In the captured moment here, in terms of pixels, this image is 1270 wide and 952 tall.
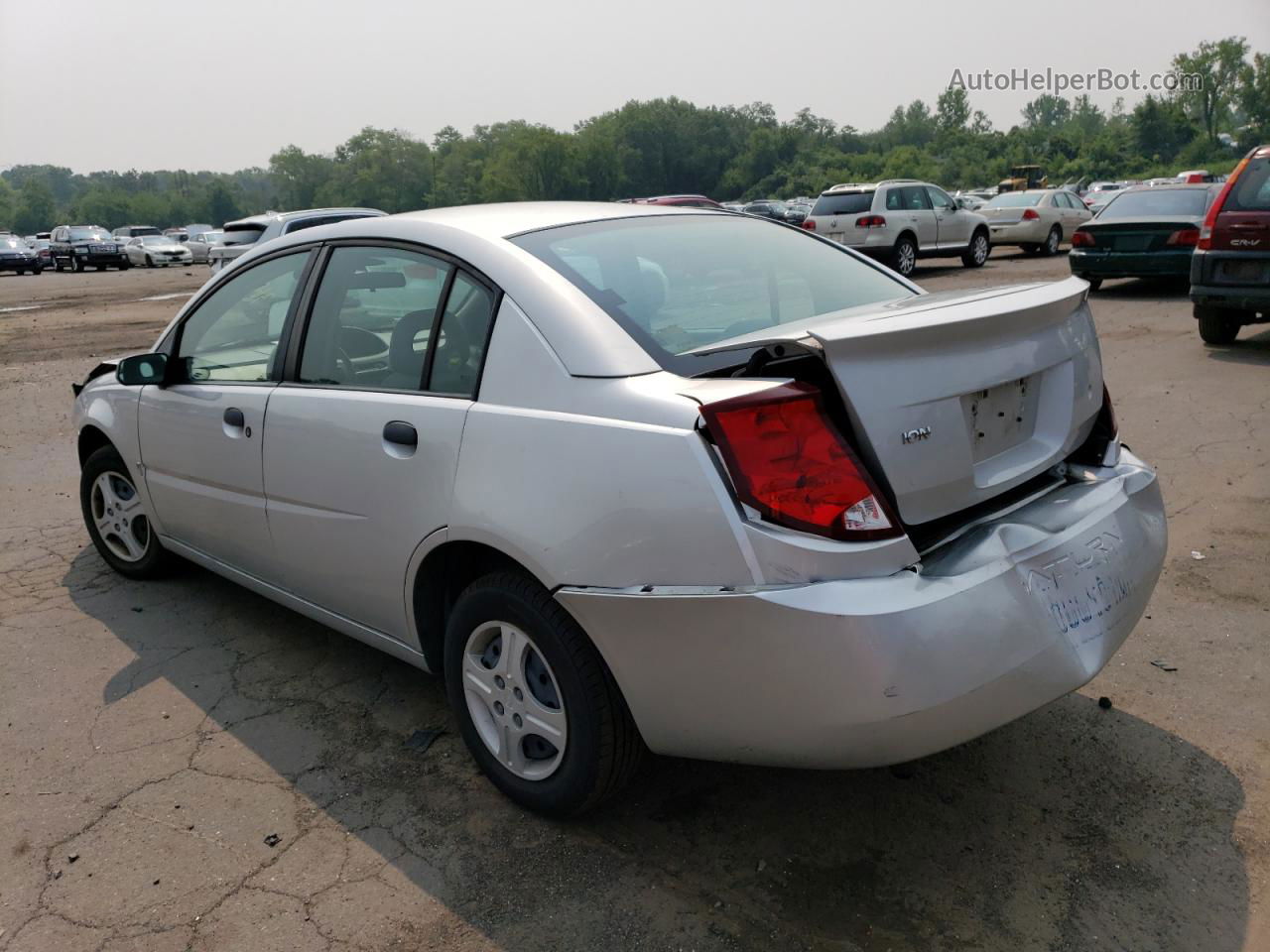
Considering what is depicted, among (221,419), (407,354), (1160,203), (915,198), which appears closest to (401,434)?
(407,354)

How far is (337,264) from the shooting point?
3383mm

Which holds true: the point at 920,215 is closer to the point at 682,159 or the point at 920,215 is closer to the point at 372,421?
the point at 372,421

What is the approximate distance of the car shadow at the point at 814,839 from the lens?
2.30m

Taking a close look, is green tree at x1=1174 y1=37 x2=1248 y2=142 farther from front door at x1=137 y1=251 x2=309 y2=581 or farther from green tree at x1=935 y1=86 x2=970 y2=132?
front door at x1=137 y1=251 x2=309 y2=581

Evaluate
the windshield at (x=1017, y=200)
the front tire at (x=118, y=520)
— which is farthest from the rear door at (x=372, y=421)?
the windshield at (x=1017, y=200)

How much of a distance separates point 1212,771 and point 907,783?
86 cm

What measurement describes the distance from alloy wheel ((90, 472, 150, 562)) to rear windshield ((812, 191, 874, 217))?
16.0m

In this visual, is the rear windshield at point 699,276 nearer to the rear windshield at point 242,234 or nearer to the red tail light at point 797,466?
the red tail light at point 797,466

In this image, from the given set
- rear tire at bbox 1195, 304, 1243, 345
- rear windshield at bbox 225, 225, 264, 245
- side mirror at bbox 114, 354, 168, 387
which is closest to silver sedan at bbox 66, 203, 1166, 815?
side mirror at bbox 114, 354, 168, 387

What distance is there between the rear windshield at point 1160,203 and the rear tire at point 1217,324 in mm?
4676

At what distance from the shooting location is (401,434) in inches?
113

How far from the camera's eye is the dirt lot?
235cm

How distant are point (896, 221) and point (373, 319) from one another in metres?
16.8

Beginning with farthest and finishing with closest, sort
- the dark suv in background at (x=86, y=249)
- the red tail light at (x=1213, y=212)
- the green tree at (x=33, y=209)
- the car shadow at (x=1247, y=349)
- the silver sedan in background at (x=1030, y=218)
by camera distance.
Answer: the green tree at (x=33, y=209), the dark suv in background at (x=86, y=249), the silver sedan in background at (x=1030, y=218), the car shadow at (x=1247, y=349), the red tail light at (x=1213, y=212)
